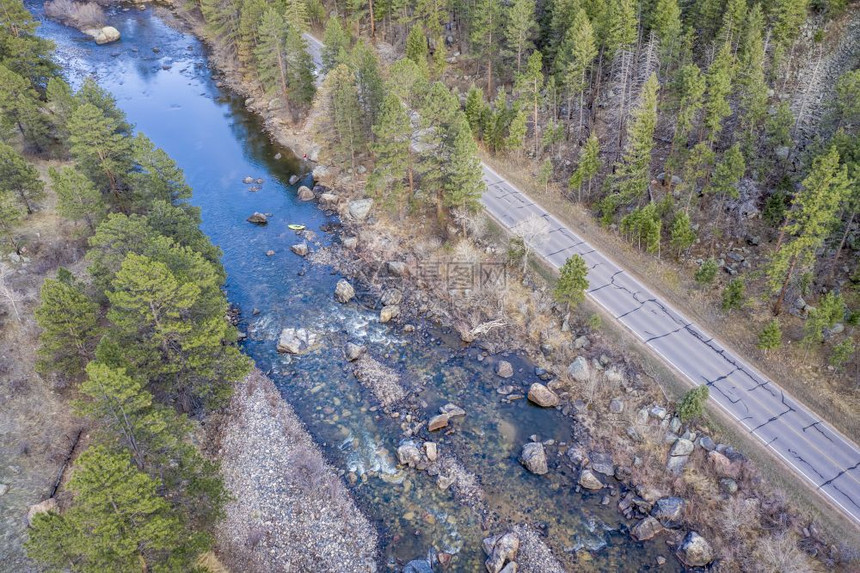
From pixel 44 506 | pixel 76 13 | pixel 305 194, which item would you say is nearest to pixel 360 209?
pixel 305 194

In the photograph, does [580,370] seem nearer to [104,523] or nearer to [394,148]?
[394,148]

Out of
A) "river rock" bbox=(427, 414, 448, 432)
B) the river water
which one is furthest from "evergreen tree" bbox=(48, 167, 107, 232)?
"river rock" bbox=(427, 414, 448, 432)

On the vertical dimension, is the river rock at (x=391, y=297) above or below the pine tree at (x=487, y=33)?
below

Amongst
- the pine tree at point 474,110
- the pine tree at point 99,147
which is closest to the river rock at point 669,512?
the pine tree at point 474,110

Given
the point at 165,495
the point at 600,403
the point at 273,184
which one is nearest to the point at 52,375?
the point at 165,495

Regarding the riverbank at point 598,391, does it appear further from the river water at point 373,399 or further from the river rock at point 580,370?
the river water at point 373,399

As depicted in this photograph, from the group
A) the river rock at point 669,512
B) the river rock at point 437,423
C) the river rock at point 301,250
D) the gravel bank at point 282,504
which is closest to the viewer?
the gravel bank at point 282,504
